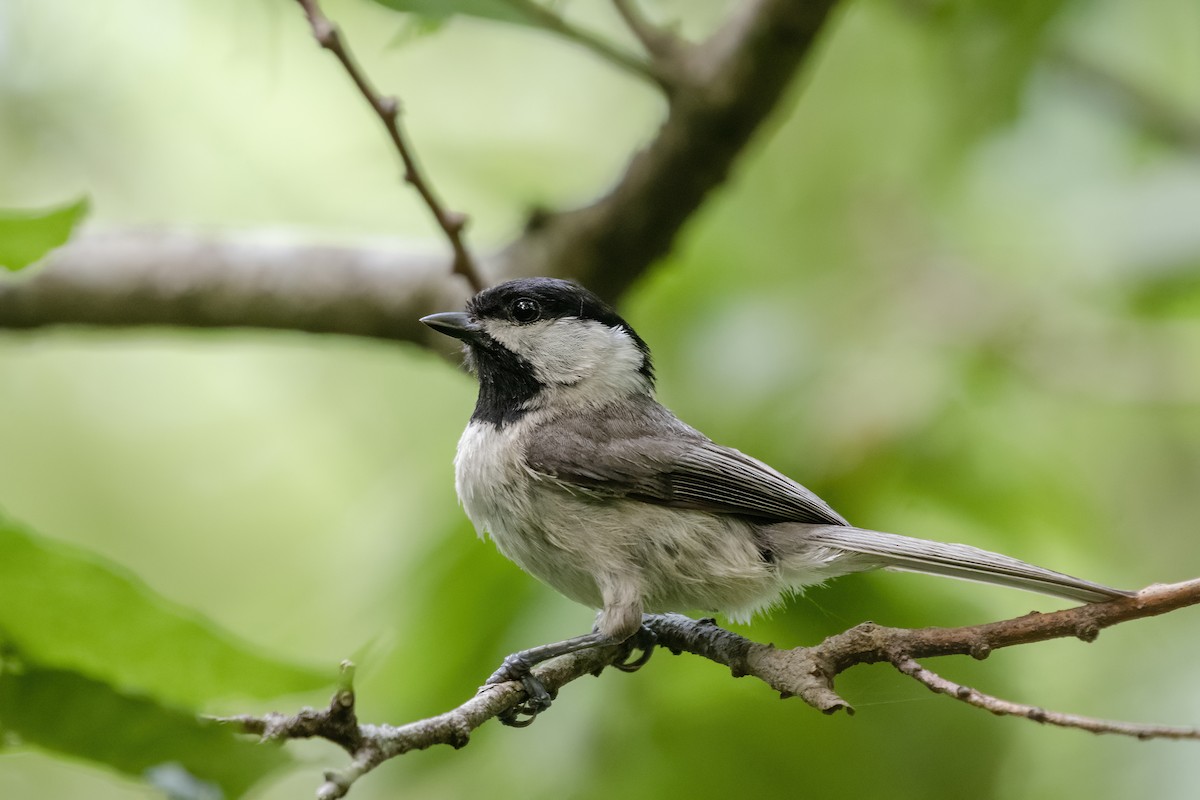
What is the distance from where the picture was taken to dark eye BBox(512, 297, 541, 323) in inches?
87.3

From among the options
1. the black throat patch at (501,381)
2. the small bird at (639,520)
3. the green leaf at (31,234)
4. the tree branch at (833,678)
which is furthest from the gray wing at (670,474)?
the green leaf at (31,234)

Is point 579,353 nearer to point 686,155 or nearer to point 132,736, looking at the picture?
point 686,155

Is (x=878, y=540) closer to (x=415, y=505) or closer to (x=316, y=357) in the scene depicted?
(x=415, y=505)

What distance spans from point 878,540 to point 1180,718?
781 millimetres

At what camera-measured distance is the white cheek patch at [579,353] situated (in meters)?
2.23

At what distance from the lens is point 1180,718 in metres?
2.06

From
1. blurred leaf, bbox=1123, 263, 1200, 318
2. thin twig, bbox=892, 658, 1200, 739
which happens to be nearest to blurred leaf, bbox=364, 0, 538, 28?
thin twig, bbox=892, 658, 1200, 739

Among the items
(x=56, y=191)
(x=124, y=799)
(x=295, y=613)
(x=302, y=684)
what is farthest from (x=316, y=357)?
(x=302, y=684)

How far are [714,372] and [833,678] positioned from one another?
154cm

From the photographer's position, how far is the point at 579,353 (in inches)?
89.0

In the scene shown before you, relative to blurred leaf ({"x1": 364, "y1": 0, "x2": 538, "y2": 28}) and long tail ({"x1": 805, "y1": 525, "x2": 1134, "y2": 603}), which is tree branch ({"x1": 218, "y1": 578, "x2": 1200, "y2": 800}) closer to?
long tail ({"x1": 805, "y1": 525, "x2": 1134, "y2": 603})

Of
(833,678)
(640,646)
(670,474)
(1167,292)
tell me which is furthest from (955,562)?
(1167,292)

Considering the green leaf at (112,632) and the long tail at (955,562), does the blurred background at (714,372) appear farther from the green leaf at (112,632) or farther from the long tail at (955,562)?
the long tail at (955,562)

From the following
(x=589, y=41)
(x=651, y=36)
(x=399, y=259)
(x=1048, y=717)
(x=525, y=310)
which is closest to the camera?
(x=1048, y=717)
